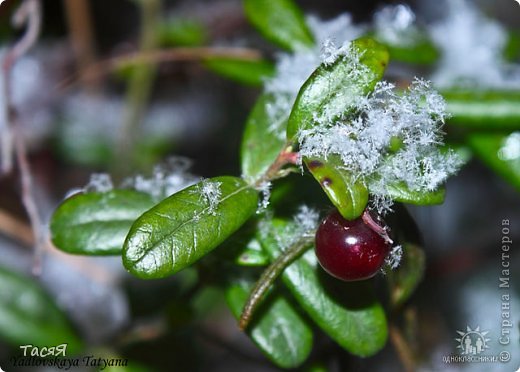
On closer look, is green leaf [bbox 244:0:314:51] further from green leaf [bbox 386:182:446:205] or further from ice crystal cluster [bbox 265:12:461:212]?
green leaf [bbox 386:182:446:205]

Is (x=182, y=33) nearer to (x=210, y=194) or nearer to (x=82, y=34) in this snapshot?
(x=82, y=34)

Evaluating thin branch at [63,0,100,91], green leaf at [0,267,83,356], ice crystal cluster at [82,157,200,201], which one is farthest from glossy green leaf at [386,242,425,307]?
thin branch at [63,0,100,91]

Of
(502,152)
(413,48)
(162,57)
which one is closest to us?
(502,152)

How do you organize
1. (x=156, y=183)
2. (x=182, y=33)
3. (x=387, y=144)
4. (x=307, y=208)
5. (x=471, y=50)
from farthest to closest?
1. (x=182, y=33)
2. (x=471, y=50)
3. (x=156, y=183)
4. (x=307, y=208)
5. (x=387, y=144)

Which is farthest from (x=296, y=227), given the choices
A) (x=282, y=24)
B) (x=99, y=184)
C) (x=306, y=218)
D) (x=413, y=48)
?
(x=413, y=48)

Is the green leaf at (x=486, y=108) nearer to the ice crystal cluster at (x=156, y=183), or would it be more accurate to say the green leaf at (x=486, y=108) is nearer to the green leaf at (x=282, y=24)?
the green leaf at (x=282, y=24)

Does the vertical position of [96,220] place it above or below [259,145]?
below
